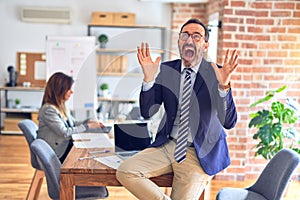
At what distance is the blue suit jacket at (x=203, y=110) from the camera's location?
2139 millimetres

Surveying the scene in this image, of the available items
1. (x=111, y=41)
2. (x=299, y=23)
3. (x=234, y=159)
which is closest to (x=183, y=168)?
(x=234, y=159)

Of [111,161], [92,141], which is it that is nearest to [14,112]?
[92,141]

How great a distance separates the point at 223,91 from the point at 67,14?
4988 millimetres

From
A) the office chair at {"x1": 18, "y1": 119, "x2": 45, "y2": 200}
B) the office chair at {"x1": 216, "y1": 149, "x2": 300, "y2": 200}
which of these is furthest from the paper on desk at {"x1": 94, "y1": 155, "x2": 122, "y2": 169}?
the office chair at {"x1": 18, "y1": 119, "x2": 45, "y2": 200}

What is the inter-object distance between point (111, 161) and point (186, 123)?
1.78ft

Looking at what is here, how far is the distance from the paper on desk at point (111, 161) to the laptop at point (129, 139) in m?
0.08

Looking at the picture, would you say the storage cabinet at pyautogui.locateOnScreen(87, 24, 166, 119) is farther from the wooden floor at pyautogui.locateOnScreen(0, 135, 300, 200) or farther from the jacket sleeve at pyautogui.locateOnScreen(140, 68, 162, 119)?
the jacket sleeve at pyautogui.locateOnScreen(140, 68, 162, 119)

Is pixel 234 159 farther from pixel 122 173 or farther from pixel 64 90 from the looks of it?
pixel 122 173

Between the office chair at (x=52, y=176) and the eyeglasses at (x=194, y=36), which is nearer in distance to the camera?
the eyeglasses at (x=194, y=36)

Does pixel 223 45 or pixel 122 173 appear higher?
pixel 223 45

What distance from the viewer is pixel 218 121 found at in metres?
2.20

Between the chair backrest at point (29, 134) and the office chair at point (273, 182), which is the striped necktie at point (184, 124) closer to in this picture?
the office chair at point (273, 182)

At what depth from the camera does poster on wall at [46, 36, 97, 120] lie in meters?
6.25

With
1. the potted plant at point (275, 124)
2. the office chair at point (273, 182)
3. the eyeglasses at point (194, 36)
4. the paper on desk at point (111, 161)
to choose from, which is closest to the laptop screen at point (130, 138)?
the paper on desk at point (111, 161)
